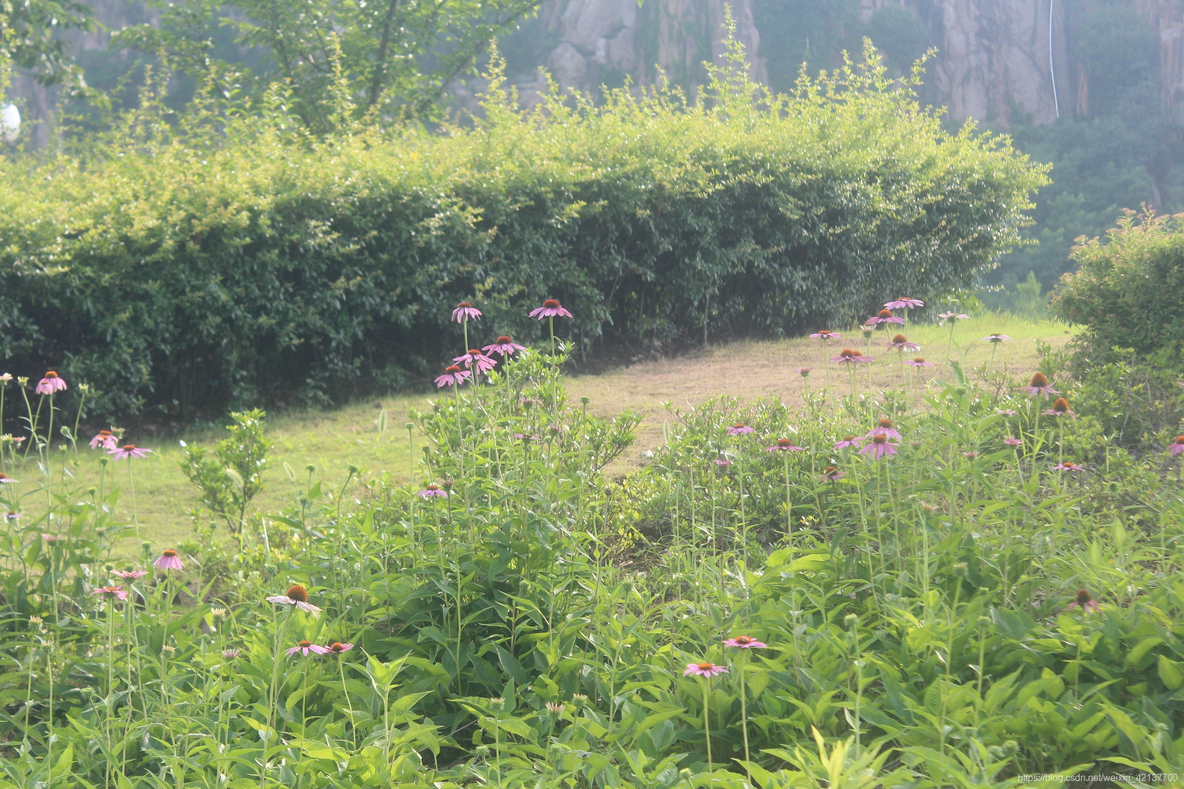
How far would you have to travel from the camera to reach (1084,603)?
217cm

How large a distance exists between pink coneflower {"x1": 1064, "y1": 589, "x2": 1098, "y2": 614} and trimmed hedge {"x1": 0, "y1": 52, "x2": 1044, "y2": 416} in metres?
5.57

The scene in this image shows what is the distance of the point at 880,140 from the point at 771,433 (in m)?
7.87

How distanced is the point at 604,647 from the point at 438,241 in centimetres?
551

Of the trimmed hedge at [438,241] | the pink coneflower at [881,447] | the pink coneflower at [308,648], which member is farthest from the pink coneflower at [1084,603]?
the trimmed hedge at [438,241]

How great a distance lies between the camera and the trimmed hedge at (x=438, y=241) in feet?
20.2

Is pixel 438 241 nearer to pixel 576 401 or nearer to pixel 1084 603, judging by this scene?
pixel 576 401

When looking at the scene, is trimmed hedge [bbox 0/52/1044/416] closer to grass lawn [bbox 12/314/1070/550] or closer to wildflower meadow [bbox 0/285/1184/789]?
grass lawn [bbox 12/314/1070/550]

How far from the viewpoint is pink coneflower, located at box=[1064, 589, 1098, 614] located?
2.16 meters

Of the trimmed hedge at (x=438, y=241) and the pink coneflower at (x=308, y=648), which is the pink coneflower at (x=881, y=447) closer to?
the pink coneflower at (x=308, y=648)

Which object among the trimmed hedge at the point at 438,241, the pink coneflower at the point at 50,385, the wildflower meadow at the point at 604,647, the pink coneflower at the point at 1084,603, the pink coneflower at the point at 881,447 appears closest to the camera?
the wildflower meadow at the point at 604,647

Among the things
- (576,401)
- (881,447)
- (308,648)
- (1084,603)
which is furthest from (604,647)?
(576,401)

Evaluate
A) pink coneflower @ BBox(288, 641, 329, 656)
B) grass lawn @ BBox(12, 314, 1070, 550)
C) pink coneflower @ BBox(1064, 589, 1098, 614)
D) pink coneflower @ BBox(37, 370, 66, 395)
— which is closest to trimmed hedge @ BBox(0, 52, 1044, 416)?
grass lawn @ BBox(12, 314, 1070, 550)

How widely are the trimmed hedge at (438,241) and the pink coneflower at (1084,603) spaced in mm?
5571

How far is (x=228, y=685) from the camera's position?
224 centimetres
